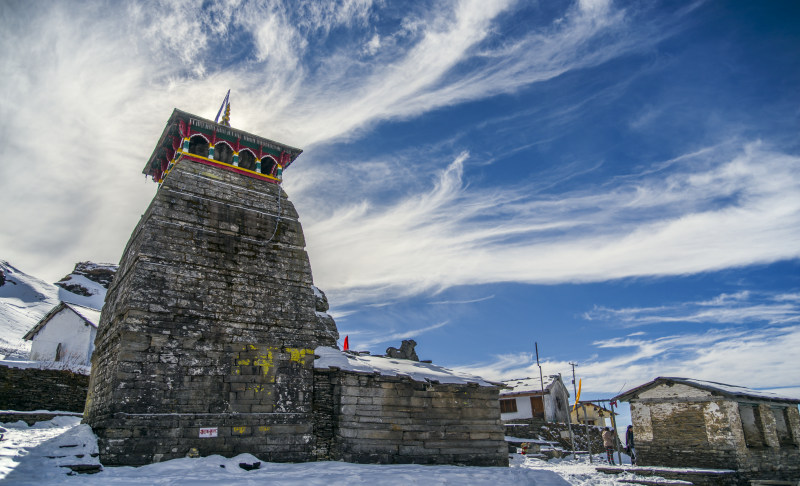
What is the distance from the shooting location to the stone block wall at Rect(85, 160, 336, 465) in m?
9.91

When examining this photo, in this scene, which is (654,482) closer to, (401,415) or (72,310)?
(401,415)

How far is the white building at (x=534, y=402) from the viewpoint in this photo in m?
37.1

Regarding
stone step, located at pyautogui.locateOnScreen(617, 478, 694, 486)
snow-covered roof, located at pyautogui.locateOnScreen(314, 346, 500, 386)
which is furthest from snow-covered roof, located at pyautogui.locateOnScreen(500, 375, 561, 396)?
snow-covered roof, located at pyautogui.locateOnScreen(314, 346, 500, 386)

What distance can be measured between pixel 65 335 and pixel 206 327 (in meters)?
29.5

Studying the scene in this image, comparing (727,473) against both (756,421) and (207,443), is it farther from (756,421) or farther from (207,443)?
(207,443)

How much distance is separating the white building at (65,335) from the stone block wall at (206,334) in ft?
77.0

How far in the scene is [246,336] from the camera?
1156 centimetres

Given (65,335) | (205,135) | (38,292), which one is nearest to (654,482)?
(205,135)

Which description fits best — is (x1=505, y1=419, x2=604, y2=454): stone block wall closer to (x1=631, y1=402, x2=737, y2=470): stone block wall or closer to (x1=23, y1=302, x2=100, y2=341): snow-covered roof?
(x1=631, y1=402, x2=737, y2=470): stone block wall

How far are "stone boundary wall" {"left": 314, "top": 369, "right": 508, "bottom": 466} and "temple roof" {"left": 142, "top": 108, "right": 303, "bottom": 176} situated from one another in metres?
7.59

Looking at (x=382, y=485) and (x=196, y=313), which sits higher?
(x=196, y=313)

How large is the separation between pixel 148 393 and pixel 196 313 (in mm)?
2007

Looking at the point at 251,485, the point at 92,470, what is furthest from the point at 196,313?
the point at 251,485

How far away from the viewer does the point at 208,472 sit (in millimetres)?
9164
